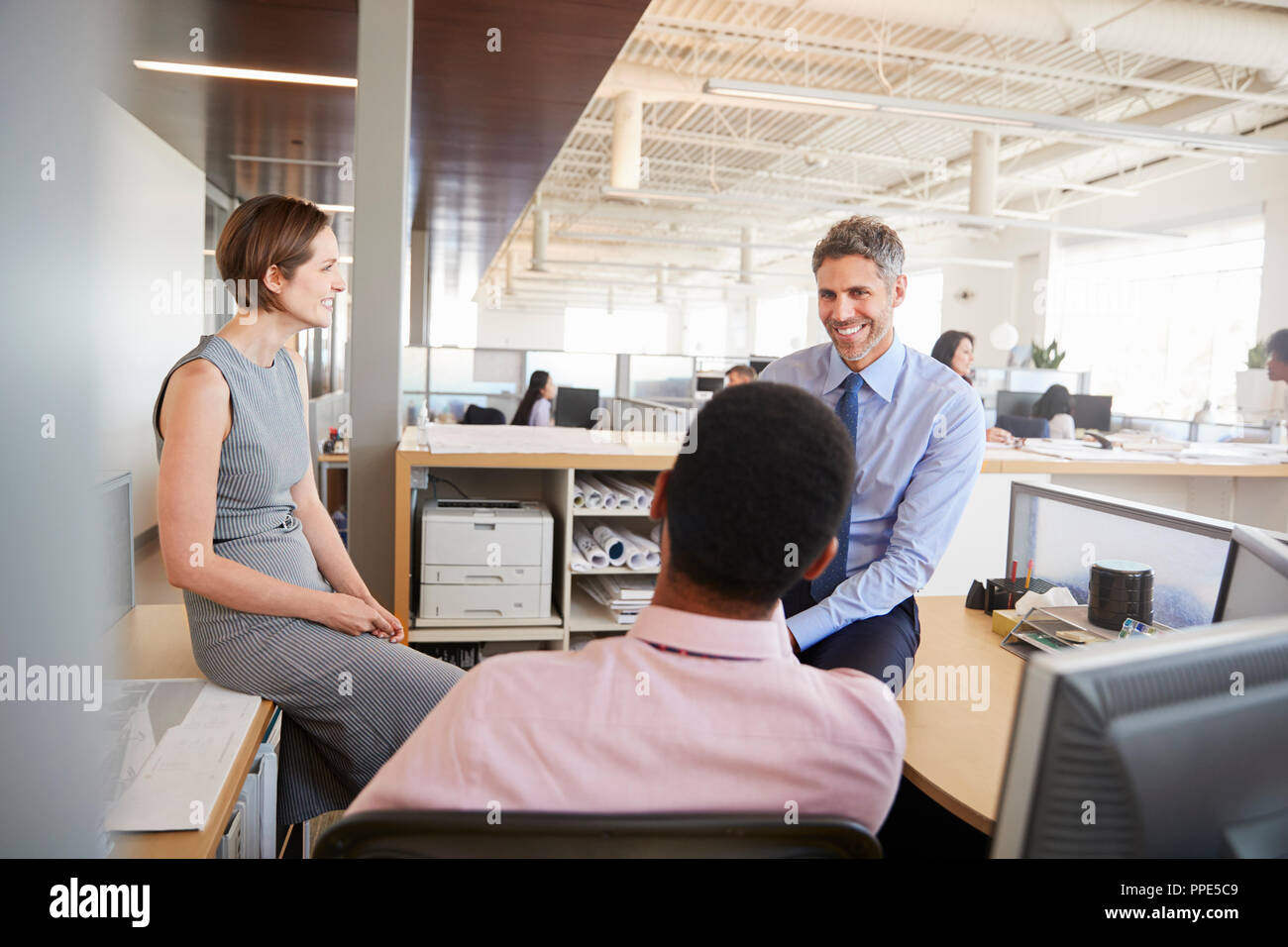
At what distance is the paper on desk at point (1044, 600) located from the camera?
6.39 ft

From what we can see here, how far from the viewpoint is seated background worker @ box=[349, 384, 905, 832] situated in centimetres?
82

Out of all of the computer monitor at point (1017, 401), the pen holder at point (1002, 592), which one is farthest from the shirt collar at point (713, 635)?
the computer monitor at point (1017, 401)

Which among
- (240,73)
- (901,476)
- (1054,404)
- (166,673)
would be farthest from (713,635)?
(1054,404)

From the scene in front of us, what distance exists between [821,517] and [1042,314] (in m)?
12.9

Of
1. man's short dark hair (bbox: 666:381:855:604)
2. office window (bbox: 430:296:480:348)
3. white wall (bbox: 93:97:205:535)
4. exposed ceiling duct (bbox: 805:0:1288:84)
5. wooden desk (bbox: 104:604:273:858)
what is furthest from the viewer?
office window (bbox: 430:296:480:348)

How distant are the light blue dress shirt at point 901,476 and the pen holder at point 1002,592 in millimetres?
265

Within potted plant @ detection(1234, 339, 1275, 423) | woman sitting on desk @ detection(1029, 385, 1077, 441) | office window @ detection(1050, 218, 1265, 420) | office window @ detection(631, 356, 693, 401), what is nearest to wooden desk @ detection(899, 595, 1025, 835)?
woman sitting on desk @ detection(1029, 385, 1077, 441)

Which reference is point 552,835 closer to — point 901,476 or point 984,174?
point 901,476

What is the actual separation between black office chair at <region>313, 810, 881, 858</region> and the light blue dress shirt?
3.55 feet

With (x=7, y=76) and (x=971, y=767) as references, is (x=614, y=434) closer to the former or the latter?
(x=971, y=767)

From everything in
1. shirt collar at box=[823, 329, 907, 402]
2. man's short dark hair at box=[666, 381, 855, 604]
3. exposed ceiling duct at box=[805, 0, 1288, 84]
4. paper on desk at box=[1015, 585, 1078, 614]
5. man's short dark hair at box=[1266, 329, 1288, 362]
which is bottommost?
paper on desk at box=[1015, 585, 1078, 614]

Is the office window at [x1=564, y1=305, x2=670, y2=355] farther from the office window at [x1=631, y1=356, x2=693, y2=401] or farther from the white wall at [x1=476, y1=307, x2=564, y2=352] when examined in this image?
the office window at [x1=631, y1=356, x2=693, y2=401]

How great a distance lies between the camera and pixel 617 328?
92.4 ft

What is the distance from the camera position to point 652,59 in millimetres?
8844
